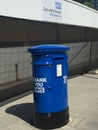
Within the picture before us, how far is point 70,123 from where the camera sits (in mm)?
7266

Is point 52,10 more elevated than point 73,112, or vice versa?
point 52,10

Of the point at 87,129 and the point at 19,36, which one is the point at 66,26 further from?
the point at 87,129

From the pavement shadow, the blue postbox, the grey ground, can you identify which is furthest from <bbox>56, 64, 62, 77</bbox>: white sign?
the pavement shadow

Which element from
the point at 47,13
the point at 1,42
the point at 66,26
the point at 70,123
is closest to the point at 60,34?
the point at 66,26

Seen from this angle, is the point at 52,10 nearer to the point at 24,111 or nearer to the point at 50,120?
the point at 24,111

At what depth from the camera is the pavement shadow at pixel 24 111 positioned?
778cm

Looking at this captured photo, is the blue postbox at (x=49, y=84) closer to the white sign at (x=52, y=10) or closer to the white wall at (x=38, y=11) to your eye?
the white wall at (x=38, y=11)

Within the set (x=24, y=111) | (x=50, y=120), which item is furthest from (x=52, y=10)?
(x=50, y=120)

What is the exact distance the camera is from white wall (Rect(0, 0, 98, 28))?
9.09 meters

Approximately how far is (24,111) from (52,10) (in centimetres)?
426

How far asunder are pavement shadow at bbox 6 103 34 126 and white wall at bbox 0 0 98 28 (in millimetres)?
2191

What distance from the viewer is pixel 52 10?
457 inches

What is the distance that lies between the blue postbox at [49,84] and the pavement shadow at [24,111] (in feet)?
1.83

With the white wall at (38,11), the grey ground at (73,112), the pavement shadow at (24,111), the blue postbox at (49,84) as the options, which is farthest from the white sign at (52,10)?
the blue postbox at (49,84)
